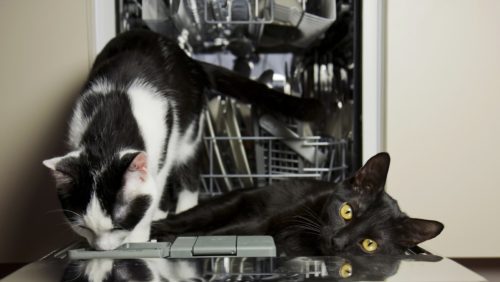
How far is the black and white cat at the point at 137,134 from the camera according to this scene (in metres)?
0.99

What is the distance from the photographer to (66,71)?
124 centimetres

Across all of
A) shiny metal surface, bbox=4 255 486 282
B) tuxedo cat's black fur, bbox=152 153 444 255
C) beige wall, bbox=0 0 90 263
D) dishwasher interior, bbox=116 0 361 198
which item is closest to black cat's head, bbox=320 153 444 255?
tuxedo cat's black fur, bbox=152 153 444 255

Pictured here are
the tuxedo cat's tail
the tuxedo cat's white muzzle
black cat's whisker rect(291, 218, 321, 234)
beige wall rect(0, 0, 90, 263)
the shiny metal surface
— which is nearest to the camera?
the shiny metal surface

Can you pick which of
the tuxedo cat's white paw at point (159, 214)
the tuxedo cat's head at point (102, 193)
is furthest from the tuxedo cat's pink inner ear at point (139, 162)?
the tuxedo cat's white paw at point (159, 214)

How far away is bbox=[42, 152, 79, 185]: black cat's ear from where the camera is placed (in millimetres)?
964

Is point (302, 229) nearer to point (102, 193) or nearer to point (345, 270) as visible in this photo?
point (345, 270)

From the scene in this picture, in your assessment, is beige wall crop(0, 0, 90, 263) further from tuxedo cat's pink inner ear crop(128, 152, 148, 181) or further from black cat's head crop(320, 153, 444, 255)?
black cat's head crop(320, 153, 444, 255)

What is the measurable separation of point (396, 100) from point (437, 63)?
5.4 inches

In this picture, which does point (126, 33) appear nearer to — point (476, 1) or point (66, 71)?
point (66, 71)

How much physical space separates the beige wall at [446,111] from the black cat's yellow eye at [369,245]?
9.3 inches

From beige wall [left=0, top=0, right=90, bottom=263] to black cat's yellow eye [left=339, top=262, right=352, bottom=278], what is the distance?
0.82 m

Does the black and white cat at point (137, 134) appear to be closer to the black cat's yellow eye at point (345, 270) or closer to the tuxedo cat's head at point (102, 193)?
the tuxedo cat's head at point (102, 193)

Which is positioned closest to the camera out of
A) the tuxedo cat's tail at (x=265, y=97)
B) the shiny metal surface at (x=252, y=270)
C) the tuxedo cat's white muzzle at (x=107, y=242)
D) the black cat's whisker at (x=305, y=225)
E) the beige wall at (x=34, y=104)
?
the shiny metal surface at (x=252, y=270)

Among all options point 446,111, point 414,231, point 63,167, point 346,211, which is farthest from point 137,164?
point 446,111
